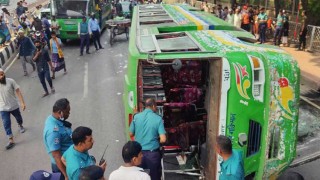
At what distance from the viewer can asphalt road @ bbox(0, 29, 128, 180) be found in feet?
22.9

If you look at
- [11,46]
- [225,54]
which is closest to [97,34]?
[11,46]

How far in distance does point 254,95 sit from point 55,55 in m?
9.10

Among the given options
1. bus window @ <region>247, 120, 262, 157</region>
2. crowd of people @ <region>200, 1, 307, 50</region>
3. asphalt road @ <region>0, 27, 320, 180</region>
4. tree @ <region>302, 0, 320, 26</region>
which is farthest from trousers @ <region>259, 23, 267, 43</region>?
bus window @ <region>247, 120, 262, 157</region>

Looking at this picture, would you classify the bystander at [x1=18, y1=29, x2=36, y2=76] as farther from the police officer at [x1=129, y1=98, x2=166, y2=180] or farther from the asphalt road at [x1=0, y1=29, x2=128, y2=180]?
the police officer at [x1=129, y1=98, x2=166, y2=180]

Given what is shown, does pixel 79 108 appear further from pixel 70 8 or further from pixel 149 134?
pixel 70 8

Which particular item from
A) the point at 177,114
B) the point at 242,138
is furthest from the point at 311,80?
the point at 242,138

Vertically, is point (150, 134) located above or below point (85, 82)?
above

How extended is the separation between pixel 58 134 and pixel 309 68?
1132 centimetres

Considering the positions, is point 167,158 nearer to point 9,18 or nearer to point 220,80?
point 220,80

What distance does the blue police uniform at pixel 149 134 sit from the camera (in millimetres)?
4770

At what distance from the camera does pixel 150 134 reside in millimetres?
4781

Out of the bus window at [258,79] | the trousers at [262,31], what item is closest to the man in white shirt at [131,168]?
the bus window at [258,79]

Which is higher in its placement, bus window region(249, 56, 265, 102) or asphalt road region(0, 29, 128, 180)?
bus window region(249, 56, 265, 102)

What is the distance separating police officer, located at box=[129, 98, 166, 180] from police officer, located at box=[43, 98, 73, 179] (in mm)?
898
